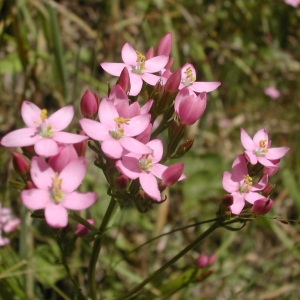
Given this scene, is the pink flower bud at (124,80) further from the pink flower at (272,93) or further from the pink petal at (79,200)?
the pink flower at (272,93)

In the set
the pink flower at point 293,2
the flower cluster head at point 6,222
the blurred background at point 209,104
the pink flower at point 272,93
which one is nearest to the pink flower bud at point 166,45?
the blurred background at point 209,104

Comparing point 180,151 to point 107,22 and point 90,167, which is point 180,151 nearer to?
point 90,167

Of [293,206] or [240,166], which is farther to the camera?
[293,206]

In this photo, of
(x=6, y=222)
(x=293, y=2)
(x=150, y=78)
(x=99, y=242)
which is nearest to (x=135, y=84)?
(x=150, y=78)

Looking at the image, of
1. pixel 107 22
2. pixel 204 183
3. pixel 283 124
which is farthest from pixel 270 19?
pixel 204 183

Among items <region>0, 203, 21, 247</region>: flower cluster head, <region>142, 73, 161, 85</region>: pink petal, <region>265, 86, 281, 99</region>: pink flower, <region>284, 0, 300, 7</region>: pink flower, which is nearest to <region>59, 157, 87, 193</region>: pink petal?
<region>142, 73, 161, 85</region>: pink petal

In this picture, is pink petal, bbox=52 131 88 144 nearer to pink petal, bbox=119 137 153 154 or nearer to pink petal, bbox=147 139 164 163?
pink petal, bbox=119 137 153 154

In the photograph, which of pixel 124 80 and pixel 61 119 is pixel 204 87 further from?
pixel 61 119
